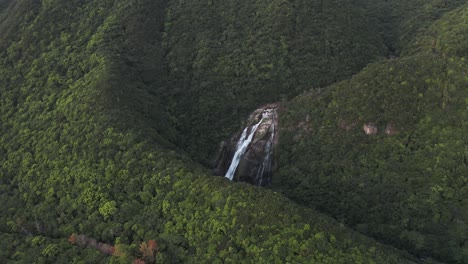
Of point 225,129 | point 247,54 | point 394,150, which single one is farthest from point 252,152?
point 247,54

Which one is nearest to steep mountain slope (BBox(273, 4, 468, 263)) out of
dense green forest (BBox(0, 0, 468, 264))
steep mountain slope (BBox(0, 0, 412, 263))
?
dense green forest (BBox(0, 0, 468, 264))

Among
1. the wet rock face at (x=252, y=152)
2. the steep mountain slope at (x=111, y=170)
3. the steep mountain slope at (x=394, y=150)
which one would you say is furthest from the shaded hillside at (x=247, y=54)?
the steep mountain slope at (x=394, y=150)

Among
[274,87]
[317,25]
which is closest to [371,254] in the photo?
[274,87]

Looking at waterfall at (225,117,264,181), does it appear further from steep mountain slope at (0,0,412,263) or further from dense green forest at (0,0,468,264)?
steep mountain slope at (0,0,412,263)

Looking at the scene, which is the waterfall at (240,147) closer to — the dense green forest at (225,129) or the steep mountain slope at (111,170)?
the dense green forest at (225,129)

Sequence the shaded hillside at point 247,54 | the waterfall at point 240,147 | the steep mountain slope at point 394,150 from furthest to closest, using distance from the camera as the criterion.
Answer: the shaded hillside at point 247,54, the waterfall at point 240,147, the steep mountain slope at point 394,150

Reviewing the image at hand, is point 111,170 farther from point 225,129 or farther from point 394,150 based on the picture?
point 394,150

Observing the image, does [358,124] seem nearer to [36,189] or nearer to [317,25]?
[317,25]
